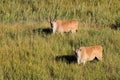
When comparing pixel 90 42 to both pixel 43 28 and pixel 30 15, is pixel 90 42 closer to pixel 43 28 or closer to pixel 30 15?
pixel 43 28

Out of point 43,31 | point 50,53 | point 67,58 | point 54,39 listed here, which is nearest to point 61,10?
point 43,31

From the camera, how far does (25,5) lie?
13.2 meters

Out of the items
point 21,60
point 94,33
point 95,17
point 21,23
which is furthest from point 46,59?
point 95,17

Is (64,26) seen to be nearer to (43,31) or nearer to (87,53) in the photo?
(43,31)

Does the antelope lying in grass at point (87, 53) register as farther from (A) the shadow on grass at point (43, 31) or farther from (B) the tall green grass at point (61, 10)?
(B) the tall green grass at point (61, 10)

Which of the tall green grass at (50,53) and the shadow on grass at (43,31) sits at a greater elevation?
the shadow on grass at (43,31)

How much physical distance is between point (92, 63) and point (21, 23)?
3.56 metres

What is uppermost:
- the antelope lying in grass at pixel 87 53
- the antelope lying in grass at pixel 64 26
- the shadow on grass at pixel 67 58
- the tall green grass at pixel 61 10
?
the tall green grass at pixel 61 10

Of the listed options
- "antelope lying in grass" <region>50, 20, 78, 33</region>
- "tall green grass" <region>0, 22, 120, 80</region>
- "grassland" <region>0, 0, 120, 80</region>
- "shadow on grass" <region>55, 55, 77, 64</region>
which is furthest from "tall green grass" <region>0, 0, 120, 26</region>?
"shadow on grass" <region>55, 55, 77, 64</region>

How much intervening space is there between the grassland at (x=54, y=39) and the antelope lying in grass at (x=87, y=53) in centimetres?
12

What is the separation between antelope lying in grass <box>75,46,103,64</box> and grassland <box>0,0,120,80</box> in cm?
→ 12

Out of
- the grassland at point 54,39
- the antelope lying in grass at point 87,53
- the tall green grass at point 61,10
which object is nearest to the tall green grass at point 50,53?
the grassland at point 54,39

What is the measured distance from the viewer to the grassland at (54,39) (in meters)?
8.18

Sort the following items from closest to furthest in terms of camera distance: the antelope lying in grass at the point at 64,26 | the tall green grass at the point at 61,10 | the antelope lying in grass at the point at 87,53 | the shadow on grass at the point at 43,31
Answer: the antelope lying in grass at the point at 87,53, the antelope lying in grass at the point at 64,26, the shadow on grass at the point at 43,31, the tall green grass at the point at 61,10
